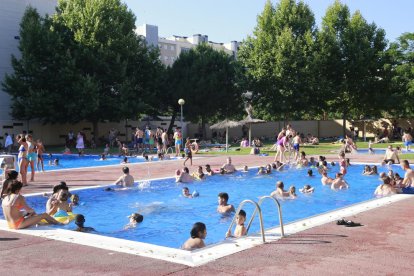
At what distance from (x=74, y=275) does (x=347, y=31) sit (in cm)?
4586

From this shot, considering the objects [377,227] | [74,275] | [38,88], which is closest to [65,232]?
[74,275]

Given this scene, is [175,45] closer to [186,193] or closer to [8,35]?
[8,35]

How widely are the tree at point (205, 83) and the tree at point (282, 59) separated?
8.86 ft

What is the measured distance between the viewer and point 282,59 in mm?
43844

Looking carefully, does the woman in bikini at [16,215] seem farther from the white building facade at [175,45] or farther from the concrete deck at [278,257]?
the white building facade at [175,45]

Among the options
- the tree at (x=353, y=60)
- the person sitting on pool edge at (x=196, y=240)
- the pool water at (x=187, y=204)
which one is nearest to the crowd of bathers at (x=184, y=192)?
the person sitting on pool edge at (x=196, y=240)

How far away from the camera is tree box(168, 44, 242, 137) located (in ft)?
157

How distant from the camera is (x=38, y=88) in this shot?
1548 inches

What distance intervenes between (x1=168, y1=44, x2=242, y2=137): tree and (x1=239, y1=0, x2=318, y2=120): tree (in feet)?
8.86

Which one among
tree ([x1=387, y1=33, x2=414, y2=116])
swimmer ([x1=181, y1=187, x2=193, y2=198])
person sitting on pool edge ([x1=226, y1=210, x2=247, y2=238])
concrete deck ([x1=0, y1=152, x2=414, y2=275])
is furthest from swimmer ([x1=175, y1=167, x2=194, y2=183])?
tree ([x1=387, y1=33, x2=414, y2=116])

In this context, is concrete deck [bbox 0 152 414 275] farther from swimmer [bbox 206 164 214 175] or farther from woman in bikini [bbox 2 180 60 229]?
swimmer [bbox 206 164 214 175]

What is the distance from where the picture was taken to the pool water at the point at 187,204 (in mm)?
12039

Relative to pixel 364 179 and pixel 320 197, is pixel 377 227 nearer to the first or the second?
pixel 320 197

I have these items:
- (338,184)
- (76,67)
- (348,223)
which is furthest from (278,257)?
(76,67)
